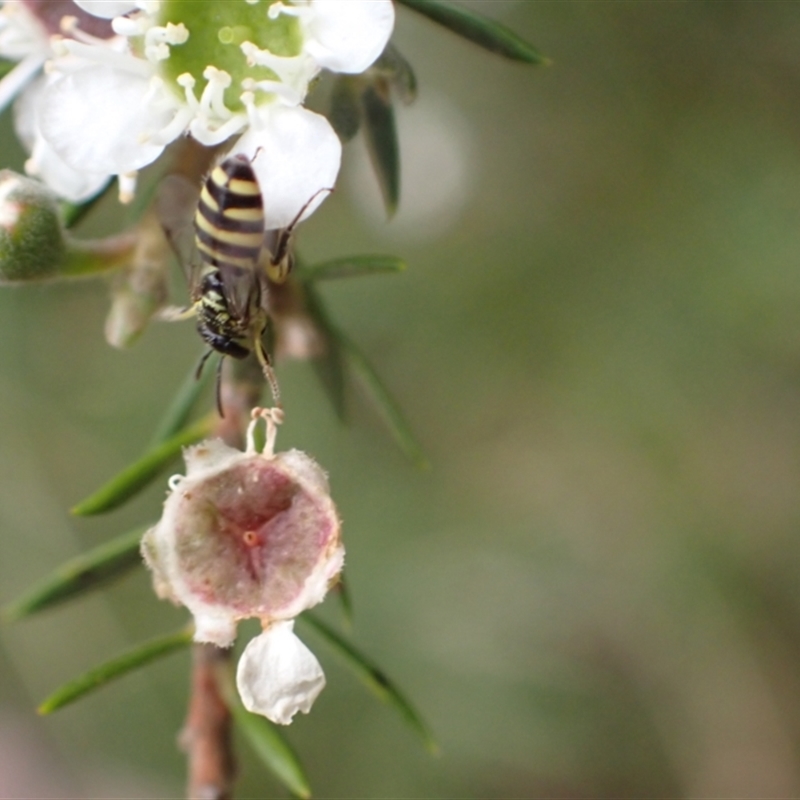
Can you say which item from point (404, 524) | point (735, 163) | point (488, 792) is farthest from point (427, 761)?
point (735, 163)

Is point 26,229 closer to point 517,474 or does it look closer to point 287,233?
point 287,233

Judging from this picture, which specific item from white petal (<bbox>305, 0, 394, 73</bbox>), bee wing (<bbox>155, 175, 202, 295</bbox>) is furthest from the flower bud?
white petal (<bbox>305, 0, 394, 73</bbox>)

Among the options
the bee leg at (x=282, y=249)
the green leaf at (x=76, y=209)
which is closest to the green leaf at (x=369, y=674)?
the bee leg at (x=282, y=249)

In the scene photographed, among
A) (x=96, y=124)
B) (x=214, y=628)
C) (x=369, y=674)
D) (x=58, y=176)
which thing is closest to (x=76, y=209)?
(x=58, y=176)

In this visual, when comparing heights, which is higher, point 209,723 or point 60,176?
point 60,176

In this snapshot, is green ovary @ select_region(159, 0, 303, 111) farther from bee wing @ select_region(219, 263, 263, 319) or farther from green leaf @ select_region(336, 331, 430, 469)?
green leaf @ select_region(336, 331, 430, 469)

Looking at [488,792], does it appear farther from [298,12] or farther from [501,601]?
[298,12]
